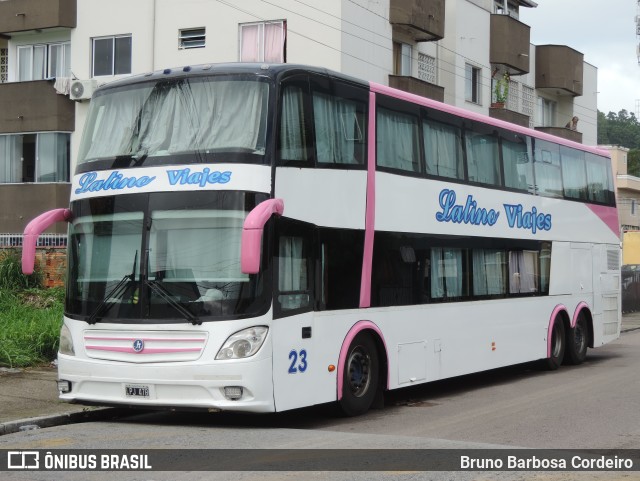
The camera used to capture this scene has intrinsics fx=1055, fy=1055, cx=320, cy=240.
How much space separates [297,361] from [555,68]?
30.2 meters

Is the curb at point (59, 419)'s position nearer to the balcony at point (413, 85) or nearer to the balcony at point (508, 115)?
the balcony at point (413, 85)

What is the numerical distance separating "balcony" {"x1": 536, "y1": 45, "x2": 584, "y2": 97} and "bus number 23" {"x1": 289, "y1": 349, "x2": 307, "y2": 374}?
29.8m

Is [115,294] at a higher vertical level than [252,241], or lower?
lower

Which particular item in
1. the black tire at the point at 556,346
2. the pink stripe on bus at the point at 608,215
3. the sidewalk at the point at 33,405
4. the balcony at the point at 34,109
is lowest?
the sidewalk at the point at 33,405

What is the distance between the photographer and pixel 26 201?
30.3 metres

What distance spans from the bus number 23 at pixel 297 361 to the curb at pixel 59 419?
2526mm

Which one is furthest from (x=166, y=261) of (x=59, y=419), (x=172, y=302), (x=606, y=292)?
(x=606, y=292)

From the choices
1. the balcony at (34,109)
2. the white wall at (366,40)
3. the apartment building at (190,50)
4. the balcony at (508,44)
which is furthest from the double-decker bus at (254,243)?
the balcony at (508,44)

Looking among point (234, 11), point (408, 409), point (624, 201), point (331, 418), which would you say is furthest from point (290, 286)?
point (624, 201)

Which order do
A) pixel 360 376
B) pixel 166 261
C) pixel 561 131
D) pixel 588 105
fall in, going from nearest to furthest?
1. pixel 166 261
2. pixel 360 376
3. pixel 561 131
4. pixel 588 105

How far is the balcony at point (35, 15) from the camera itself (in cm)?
3056

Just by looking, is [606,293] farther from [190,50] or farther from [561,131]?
[561,131]

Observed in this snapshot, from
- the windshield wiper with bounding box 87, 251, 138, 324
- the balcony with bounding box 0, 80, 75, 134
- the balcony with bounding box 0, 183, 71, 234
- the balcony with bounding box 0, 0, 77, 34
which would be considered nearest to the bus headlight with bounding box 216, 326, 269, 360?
the windshield wiper with bounding box 87, 251, 138, 324

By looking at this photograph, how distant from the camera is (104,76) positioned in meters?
30.4
